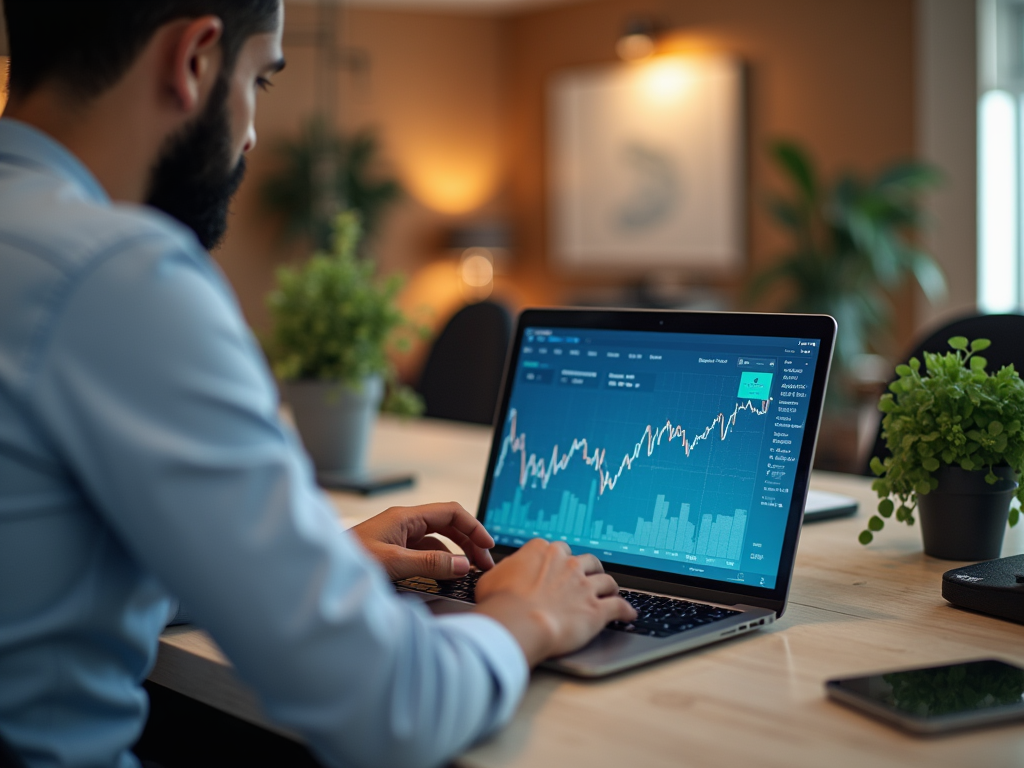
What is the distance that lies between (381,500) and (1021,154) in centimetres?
503

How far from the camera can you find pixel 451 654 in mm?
766

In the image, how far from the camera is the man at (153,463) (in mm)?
679

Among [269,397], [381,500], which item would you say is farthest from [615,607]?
[381,500]

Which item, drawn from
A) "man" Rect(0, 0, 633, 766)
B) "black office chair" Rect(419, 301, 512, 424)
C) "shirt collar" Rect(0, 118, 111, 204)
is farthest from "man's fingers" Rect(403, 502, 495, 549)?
"black office chair" Rect(419, 301, 512, 424)

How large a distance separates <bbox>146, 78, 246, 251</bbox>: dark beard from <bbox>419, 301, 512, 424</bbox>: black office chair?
5.43 ft

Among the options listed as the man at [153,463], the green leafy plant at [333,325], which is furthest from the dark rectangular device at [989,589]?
the green leafy plant at [333,325]

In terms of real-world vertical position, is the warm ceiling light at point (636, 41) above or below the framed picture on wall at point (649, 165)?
above

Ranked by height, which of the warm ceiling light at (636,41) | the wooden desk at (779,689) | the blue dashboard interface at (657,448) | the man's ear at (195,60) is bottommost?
the wooden desk at (779,689)

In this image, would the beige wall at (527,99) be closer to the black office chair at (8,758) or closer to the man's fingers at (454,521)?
the man's fingers at (454,521)

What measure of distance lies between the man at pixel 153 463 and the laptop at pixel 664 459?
23cm

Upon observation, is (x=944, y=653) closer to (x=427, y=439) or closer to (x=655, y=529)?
(x=655, y=529)

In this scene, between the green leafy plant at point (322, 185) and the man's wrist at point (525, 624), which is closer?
the man's wrist at point (525, 624)

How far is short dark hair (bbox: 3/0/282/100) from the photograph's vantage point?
790 millimetres

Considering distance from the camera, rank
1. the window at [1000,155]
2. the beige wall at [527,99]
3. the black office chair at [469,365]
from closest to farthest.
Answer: the black office chair at [469,365] → the window at [1000,155] → the beige wall at [527,99]
